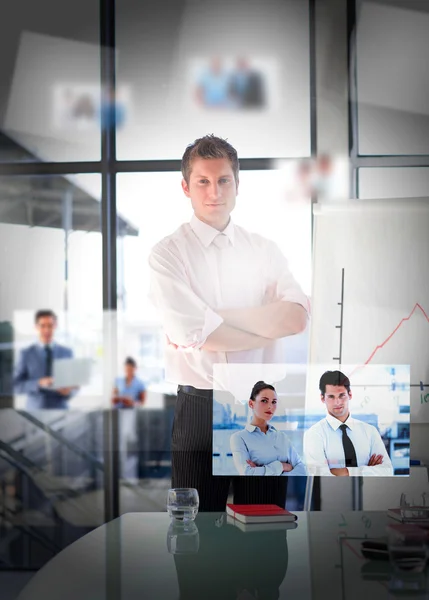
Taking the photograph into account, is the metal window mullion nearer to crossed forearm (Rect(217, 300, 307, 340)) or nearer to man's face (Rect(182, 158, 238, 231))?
man's face (Rect(182, 158, 238, 231))

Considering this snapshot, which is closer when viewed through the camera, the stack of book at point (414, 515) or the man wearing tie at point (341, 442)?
the stack of book at point (414, 515)

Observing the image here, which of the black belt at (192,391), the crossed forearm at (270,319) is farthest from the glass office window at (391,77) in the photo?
the black belt at (192,391)

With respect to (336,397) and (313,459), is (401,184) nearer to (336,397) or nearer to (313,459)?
(336,397)

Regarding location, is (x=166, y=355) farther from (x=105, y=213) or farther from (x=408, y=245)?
(x=408, y=245)

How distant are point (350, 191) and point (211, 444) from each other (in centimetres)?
149

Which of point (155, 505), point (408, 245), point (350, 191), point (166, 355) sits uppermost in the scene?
point (350, 191)

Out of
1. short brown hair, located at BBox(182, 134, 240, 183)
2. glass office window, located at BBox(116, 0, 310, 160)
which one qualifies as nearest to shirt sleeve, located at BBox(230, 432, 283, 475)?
short brown hair, located at BBox(182, 134, 240, 183)

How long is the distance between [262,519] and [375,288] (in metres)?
2.00

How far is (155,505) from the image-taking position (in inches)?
165

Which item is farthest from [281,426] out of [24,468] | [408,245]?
[24,468]

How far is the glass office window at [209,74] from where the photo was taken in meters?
4.18

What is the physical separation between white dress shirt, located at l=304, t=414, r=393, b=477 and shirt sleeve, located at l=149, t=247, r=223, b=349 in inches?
30.1

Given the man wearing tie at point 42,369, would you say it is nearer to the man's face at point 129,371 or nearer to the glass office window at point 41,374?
the glass office window at point 41,374

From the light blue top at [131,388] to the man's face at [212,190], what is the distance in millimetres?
909
